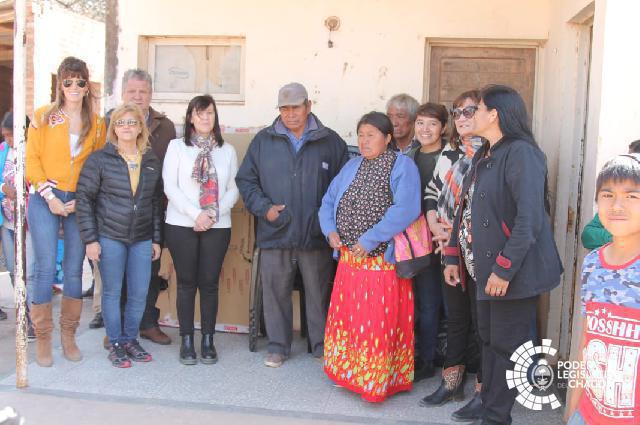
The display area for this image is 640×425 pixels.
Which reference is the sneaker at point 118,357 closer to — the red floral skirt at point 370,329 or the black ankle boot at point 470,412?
the red floral skirt at point 370,329

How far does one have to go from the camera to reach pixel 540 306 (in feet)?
16.0

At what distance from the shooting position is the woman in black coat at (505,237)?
123 inches

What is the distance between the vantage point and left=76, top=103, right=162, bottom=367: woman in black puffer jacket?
14.6 feet

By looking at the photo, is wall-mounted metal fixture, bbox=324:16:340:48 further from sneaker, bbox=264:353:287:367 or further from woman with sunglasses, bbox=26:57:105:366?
sneaker, bbox=264:353:287:367

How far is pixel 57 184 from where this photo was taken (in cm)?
447

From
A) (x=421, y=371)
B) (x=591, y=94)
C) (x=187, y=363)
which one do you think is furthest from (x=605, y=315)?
(x=187, y=363)

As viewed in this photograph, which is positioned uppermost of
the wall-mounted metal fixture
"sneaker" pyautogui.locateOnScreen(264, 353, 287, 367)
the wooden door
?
the wall-mounted metal fixture

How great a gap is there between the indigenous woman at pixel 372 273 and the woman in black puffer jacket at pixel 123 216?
1.27 m

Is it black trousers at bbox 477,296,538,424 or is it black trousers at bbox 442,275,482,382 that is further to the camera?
black trousers at bbox 442,275,482,382

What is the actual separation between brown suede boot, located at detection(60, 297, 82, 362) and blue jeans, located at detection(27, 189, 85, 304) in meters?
0.07

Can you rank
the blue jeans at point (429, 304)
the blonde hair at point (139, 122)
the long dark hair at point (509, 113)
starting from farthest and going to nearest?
the blonde hair at point (139, 122) < the blue jeans at point (429, 304) < the long dark hair at point (509, 113)

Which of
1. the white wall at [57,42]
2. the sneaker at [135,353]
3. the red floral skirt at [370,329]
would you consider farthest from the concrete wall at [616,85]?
the white wall at [57,42]

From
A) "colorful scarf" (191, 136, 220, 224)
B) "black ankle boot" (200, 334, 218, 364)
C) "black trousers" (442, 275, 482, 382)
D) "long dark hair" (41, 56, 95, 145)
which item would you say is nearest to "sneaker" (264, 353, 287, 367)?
"black ankle boot" (200, 334, 218, 364)

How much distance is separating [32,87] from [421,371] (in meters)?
9.55
